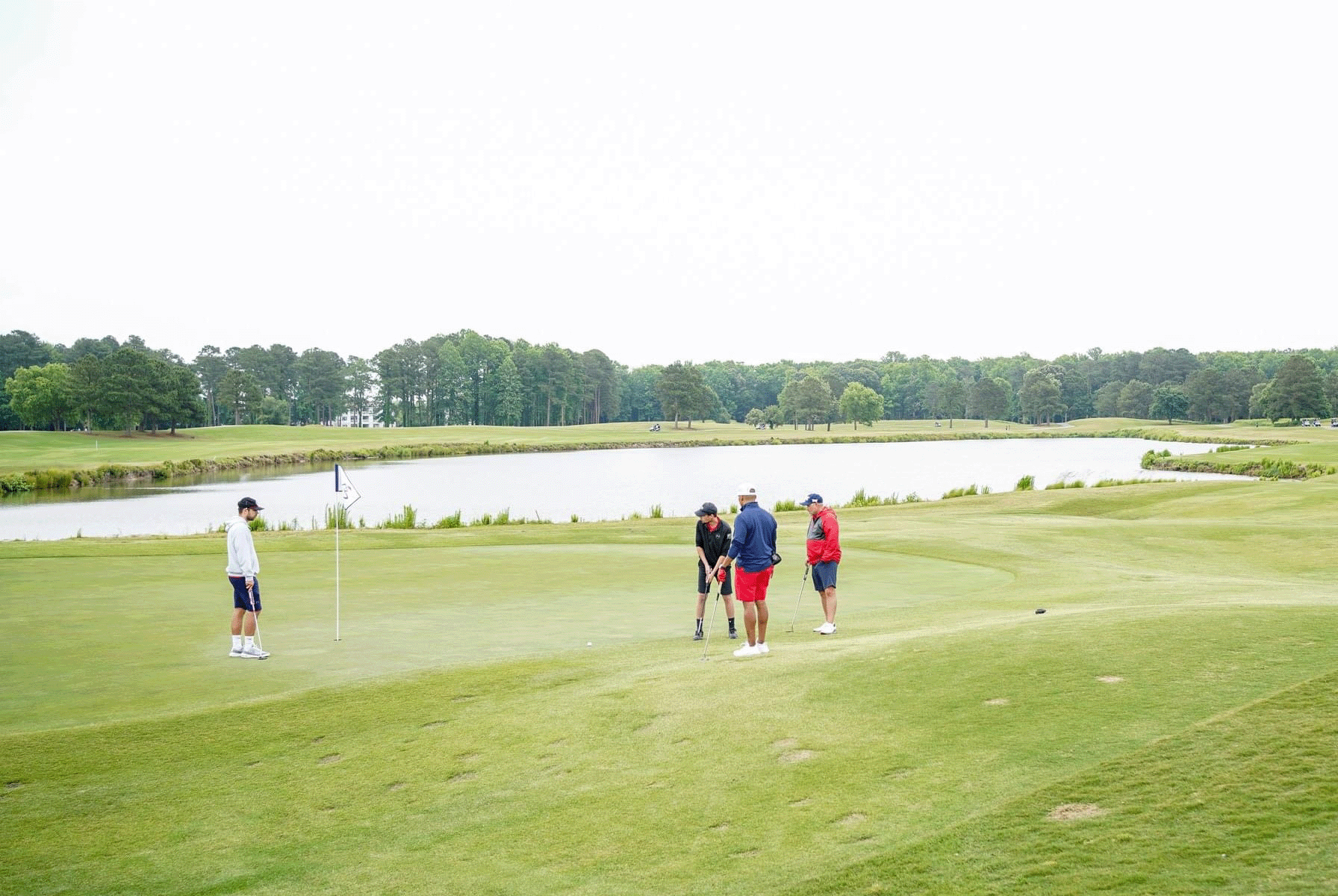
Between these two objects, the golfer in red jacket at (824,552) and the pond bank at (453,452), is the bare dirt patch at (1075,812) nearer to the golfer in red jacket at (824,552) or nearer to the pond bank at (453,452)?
the golfer in red jacket at (824,552)

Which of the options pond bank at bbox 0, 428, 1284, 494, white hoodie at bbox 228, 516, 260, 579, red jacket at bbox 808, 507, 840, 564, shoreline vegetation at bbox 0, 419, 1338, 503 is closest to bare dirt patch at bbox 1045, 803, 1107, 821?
red jacket at bbox 808, 507, 840, 564

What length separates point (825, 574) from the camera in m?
15.1

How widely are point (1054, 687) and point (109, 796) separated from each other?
839 centimetres

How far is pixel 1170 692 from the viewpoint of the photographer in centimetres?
847

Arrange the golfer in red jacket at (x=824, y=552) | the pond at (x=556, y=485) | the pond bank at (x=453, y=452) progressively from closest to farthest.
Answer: the golfer in red jacket at (x=824, y=552) < the pond at (x=556, y=485) < the pond bank at (x=453, y=452)

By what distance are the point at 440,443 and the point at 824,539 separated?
108 metres

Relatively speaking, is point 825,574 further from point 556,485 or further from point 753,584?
point 556,485

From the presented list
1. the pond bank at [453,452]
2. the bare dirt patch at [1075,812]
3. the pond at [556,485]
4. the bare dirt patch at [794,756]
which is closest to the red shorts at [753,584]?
the bare dirt patch at [794,756]

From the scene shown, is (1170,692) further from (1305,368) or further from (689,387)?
(689,387)

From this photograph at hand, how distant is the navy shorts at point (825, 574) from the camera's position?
49.2 ft

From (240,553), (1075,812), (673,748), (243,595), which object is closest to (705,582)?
(673,748)

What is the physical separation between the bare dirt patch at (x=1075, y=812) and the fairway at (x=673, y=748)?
0.02 m

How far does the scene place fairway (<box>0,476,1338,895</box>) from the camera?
6.27 meters

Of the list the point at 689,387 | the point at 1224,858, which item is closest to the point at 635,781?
the point at 1224,858
